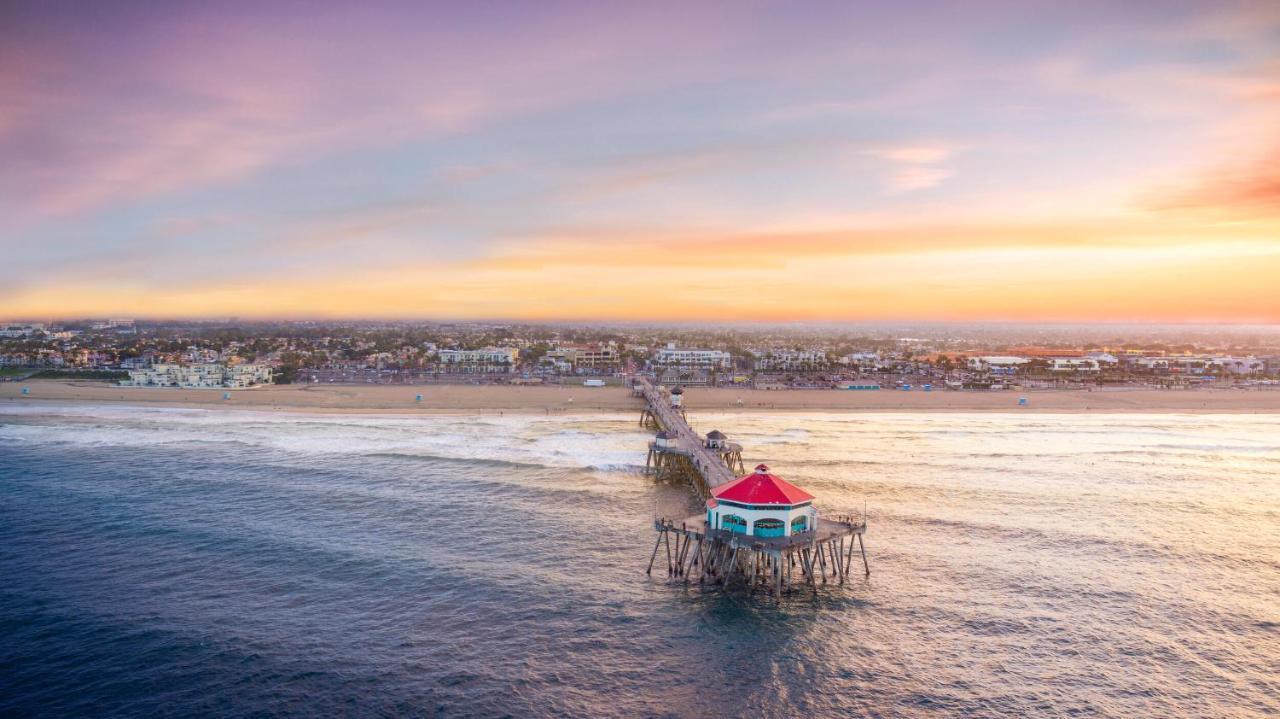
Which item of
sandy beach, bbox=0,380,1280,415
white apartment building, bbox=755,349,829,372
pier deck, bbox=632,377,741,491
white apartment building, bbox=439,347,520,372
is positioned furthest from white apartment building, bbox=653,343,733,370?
pier deck, bbox=632,377,741,491

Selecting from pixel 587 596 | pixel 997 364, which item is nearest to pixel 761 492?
pixel 587 596

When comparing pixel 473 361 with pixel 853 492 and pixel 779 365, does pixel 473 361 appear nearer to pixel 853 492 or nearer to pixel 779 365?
pixel 779 365

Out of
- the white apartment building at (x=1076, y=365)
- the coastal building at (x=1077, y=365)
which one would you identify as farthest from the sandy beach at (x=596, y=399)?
the white apartment building at (x=1076, y=365)

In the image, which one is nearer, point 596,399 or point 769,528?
point 769,528

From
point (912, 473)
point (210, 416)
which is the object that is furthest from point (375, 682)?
point (210, 416)

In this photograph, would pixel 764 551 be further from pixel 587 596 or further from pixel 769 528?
pixel 587 596

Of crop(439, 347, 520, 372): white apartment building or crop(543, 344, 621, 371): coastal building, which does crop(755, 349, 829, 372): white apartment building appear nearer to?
crop(543, 344, 621, 371): coastal building
